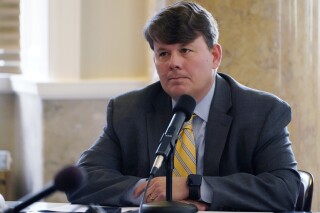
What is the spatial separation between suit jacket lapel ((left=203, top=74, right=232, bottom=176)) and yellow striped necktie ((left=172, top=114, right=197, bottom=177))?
0.18 feet

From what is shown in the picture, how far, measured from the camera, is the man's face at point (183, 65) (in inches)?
133

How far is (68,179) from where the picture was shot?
2035 mm

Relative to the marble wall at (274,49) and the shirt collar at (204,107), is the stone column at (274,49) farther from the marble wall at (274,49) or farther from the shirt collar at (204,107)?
the shirt collar at (204,107)

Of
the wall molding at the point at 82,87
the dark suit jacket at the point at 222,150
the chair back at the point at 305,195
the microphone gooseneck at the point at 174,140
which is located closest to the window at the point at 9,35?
the wall molding at the point at 82,87

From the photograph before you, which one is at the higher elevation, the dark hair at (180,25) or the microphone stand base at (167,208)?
the dark hair at (180,25)

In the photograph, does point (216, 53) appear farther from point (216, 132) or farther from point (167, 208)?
point (167, 208)

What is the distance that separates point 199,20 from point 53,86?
2.46 m

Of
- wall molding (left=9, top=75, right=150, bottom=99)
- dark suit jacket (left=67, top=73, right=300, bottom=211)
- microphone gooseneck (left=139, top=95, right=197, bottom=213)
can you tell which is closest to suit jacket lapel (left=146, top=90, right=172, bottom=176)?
dark suit jacket (left=67, top=73, right=300, bottom=211)

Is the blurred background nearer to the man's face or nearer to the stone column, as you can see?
the stone column

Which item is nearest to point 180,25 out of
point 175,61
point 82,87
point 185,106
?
point 175,61

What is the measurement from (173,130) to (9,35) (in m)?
3.88

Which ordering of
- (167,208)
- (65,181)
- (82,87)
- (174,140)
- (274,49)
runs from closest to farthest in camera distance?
(65,181), (174,140), (167,208), (274,49), (82,87)

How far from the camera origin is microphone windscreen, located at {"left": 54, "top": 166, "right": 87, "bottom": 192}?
2.01 meters

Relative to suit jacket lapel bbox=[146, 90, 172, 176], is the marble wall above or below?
above
